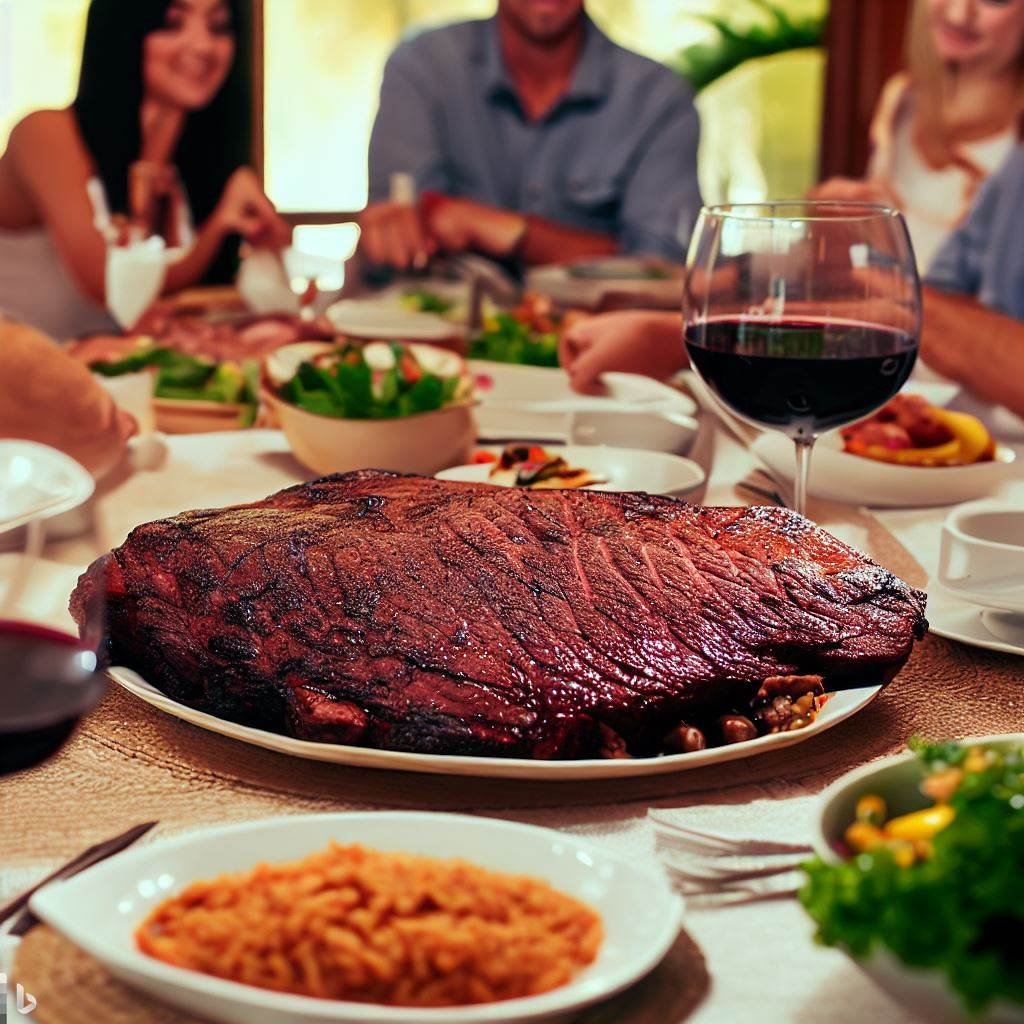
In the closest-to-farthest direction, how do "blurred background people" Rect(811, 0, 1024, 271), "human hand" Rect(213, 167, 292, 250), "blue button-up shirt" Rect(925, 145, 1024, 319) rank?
"blue button-up shirt" Rect(925, 145, 1024, 319) < "human hand" Rect(213, 167, 292, 250) < "blurred background people" Rect(811, 0, 1024, 271)

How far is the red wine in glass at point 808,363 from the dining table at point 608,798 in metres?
0.26

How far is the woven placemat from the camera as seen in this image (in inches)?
25.3

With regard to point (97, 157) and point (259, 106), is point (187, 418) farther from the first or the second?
point (259, 106)

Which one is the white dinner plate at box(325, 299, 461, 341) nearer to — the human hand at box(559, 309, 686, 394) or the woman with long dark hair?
the human hand at box(559, 309, 686, 394)

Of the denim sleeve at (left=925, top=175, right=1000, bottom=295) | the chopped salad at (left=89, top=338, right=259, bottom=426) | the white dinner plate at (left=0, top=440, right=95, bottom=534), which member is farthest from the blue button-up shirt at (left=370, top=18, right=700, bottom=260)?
the white dinner plate at (left=0, top=440, right=95, bottom=534)

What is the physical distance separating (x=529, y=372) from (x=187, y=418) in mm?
620

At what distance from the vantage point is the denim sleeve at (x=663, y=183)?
18.8 feet

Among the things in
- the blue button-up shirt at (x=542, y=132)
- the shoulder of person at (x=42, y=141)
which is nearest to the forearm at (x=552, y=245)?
the blue button-up shirt at (x=542, y=132)

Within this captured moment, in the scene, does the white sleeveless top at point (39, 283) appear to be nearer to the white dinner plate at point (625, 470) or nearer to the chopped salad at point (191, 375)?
the chopped salad at point (191, 375)

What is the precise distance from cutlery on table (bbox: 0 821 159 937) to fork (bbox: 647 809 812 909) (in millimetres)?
333

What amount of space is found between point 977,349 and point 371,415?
4.36 feet

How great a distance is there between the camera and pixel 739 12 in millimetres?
8141

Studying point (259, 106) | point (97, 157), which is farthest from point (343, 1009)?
Result: point (259, 106)

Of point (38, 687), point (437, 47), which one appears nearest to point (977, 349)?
point (38, 687)
